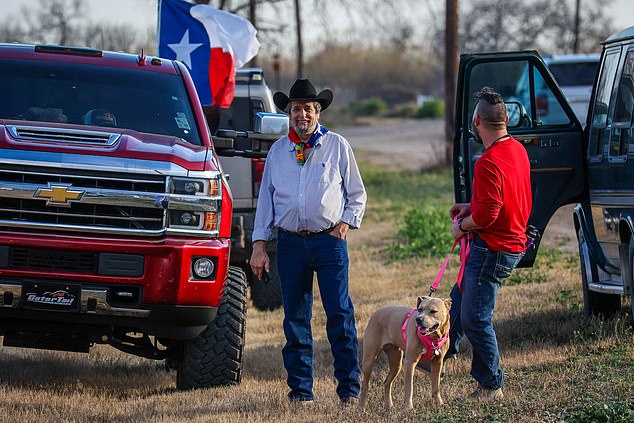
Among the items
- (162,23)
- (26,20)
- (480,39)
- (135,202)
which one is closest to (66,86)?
(135,202)

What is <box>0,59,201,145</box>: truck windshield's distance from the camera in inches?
302

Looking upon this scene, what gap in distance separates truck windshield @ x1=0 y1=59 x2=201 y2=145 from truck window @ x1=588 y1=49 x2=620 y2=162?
2943 millimetres

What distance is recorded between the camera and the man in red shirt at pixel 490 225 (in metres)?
6.48

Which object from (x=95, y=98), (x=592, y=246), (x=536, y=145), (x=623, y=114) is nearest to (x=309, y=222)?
(x=95, y=98)

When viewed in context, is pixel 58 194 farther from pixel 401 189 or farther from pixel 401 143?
pixel 401 143

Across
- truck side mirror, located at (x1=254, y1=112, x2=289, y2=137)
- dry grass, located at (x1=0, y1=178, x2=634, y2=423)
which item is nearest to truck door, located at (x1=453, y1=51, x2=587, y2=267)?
dry grass, located at (x1=0, y1=178, x2=634, y2=423)

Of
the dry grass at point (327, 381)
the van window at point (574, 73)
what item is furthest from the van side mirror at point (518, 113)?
the van window at point (574, 73)

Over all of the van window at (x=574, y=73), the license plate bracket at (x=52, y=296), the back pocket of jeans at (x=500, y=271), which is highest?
the van window at (x=574, y=73)

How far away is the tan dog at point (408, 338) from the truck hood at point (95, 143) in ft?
4.52

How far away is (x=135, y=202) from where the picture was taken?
6.70 m

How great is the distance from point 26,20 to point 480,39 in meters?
33.5

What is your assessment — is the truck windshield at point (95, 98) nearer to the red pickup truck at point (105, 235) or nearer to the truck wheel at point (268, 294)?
the red pickup truck at point (105, 235)

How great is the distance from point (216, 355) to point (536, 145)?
9.54 feet

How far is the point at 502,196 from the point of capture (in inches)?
256
